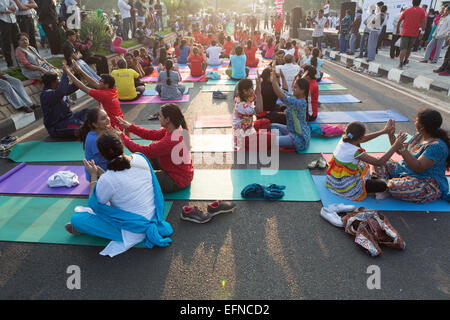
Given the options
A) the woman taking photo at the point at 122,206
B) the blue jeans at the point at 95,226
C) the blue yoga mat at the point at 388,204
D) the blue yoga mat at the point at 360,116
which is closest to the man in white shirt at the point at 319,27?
the blue yoga mat at the point at 360,116

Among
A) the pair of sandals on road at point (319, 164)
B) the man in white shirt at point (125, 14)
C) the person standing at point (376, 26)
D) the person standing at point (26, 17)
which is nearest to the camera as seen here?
the pair of sandals on road at point (319, 164)

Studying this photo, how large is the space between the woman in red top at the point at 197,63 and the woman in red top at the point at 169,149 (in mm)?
7932

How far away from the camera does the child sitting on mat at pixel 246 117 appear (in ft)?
17.0

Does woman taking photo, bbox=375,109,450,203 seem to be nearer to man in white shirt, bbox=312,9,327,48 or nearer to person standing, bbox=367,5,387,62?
person standing, bbox=367,5,387,62

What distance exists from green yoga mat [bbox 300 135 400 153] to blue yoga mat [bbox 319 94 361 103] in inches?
109

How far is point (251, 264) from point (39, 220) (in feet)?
9.08

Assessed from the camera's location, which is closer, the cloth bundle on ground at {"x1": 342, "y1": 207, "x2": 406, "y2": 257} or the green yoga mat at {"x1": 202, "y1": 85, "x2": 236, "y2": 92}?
the cloth bundle on ground at {"x1": 342, "y1": 207, "x2": 406, "y2": 257}

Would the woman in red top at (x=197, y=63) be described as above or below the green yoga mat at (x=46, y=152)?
above

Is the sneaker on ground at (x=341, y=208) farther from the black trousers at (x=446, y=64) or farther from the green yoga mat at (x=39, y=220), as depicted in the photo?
the black trousers at (x=446, y=64)

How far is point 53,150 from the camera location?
5.66 meters

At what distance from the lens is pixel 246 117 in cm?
528

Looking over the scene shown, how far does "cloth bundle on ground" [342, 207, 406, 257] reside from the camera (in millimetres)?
3041

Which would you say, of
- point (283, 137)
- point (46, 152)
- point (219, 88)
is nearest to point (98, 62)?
point (219, 88)

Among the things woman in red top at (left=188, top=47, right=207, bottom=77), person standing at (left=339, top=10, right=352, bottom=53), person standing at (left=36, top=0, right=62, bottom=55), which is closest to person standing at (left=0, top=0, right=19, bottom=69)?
person standing at (left=36, top=0, right=62, bottom=55)
